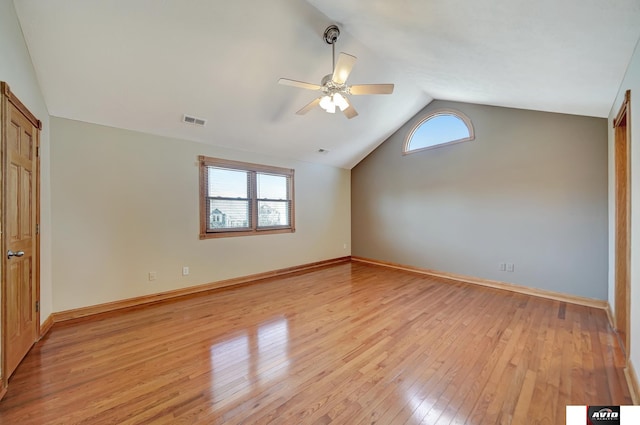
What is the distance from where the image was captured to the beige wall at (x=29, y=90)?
6.06 feet

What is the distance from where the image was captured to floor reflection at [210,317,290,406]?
179 centimetres

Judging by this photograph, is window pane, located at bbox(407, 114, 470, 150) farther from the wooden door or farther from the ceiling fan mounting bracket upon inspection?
the wooden door

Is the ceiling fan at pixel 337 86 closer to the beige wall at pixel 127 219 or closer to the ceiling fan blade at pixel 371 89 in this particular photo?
the ceiling fan blade at pixel 371 89

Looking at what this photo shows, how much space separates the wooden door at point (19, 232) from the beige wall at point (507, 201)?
208 inches

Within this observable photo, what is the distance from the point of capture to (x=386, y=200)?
560 cm

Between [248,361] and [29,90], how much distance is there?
3.15 metres

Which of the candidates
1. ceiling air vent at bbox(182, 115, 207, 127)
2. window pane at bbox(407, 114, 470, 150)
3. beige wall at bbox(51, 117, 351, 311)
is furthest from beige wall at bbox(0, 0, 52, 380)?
window pane at bbox(407, 114, 470, 150)

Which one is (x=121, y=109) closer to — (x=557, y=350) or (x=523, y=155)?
(x=557, y=350)

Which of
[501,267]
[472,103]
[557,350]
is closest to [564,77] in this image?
[472,103]

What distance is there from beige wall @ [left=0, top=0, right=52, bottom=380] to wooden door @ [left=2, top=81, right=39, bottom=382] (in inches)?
7.5

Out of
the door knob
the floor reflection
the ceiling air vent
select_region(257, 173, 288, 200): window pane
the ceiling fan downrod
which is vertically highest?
the ceiling fan downrod

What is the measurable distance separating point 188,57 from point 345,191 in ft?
14.1

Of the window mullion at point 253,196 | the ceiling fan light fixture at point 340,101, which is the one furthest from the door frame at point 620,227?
the window mullion at point 253,196

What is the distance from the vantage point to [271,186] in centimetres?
488
